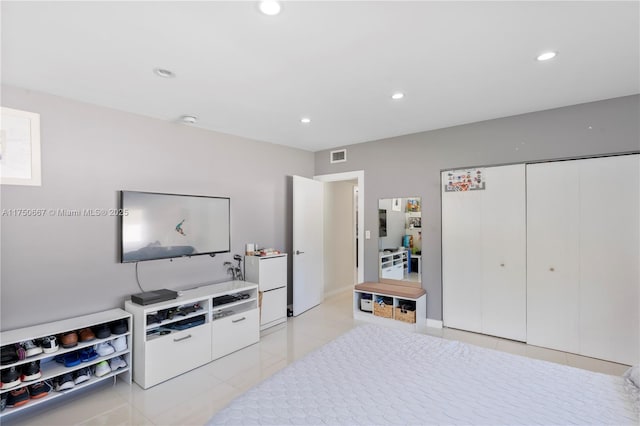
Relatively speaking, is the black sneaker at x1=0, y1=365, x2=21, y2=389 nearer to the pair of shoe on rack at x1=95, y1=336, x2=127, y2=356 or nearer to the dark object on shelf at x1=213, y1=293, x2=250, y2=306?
the pair of shoe on rack at x1=95, y1=336, x2=127, y2=356

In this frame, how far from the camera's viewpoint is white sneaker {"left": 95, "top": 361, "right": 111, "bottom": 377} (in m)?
2.41

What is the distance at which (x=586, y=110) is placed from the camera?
2.96 m

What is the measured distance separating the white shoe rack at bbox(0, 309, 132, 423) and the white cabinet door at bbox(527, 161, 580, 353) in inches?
155

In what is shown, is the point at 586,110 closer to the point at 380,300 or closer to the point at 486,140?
the point at 486,140

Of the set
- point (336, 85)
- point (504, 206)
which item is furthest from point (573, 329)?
point (336, 85)

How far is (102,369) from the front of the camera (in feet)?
7.97

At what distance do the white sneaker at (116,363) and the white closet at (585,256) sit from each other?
3934mm

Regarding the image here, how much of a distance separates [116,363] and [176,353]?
1.50ft

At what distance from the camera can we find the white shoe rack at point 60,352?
2.07 meters

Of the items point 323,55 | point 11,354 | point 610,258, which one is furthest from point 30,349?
point 610,258

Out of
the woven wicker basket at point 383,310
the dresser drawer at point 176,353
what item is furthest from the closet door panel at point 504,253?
the dresser drawer at point 176,353

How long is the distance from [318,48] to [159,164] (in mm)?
2157

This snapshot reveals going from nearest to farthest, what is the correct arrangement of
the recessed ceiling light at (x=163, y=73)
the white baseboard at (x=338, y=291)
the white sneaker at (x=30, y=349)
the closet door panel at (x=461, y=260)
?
the white sneaker at (x=30, y=349), the recessed ceiling light at (x=163, y=73), the closet door panel at (x=461, y=260), the white baseboard at (x=338, y=291)

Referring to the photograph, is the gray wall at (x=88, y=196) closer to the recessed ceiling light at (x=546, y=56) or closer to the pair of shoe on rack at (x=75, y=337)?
the pair of shoe on rack at (x=75, y=337)
